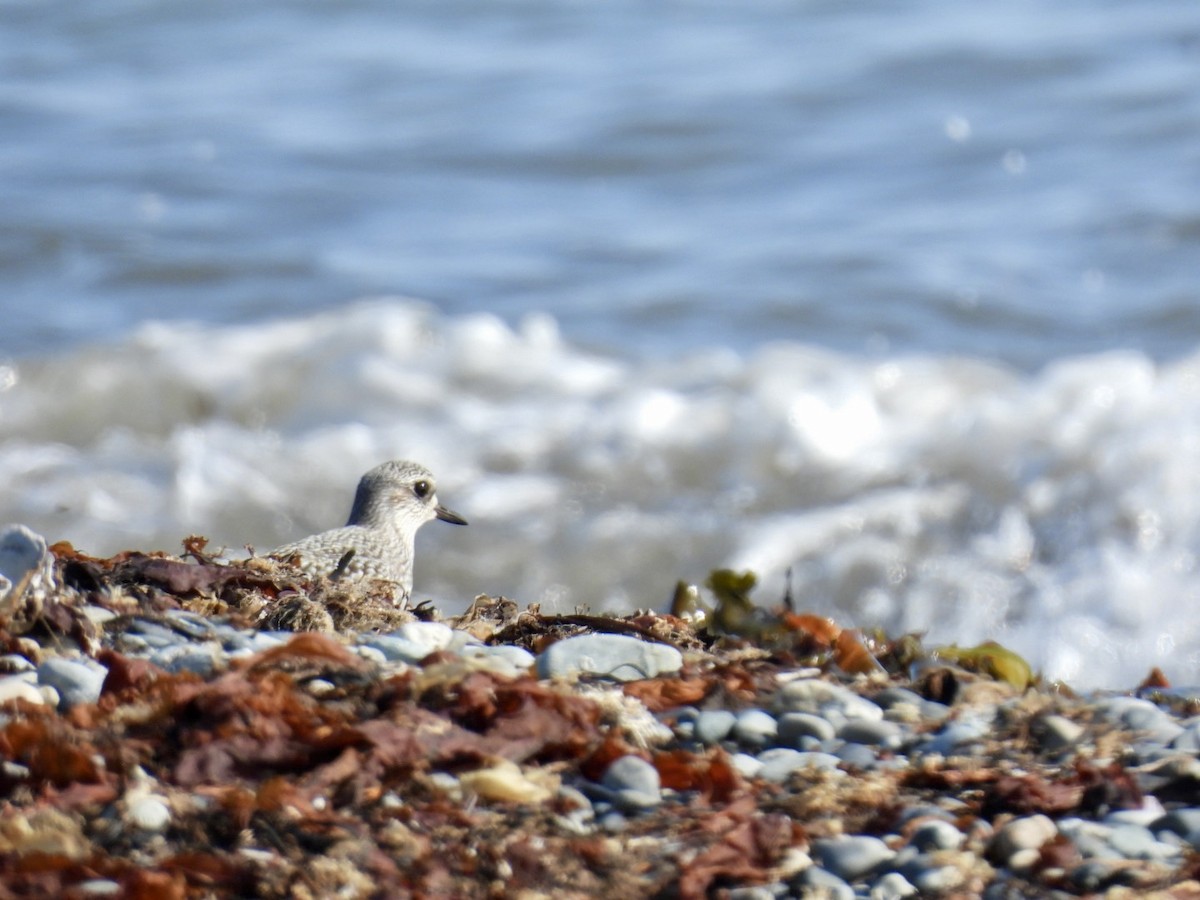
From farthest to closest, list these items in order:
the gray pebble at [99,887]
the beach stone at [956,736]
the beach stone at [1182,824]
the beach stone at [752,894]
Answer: the beach stone at [956,736]
the beach stone at [1182,824]
the beach stone at [752,894]
the gray pebble at [99,887]

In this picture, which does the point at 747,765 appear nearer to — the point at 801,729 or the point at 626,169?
the point at 801,729

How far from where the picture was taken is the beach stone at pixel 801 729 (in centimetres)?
306

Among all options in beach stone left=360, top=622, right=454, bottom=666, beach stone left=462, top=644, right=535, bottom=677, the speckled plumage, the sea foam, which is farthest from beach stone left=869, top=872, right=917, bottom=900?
the sea foam

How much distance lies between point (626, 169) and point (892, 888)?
11171 mm

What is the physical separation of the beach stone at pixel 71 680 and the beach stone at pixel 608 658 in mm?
833

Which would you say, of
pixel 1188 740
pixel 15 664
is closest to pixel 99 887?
pixel 15 664

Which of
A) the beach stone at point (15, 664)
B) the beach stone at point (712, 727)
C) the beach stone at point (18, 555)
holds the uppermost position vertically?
the beach stone at point (18, 555)

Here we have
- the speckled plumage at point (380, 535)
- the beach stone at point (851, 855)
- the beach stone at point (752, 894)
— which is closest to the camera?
the beach stone at point (752, 894)

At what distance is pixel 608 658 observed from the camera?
3.35 meters

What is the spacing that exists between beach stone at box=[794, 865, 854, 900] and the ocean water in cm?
438

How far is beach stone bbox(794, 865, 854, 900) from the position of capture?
2.47m

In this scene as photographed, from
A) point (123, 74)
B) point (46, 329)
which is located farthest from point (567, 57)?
point (46, 329)

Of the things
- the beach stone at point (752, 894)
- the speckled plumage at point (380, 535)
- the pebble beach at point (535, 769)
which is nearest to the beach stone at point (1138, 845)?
the pebble beach at point (535, 769)

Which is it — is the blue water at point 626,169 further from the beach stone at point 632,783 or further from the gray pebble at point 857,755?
the beach stone at point 632,783
